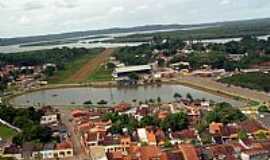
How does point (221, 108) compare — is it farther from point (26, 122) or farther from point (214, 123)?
point (26, 122)

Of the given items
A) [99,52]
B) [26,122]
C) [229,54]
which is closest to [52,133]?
[26,122]

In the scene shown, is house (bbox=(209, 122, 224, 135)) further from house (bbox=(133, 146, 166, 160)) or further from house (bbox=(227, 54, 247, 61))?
house (bbox=(227, 54, 247, 61))

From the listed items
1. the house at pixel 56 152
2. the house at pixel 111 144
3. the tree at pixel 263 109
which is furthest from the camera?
the tree at pixel 263 109

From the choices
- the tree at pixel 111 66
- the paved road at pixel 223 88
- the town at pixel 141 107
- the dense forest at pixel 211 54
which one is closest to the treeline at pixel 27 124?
the town at pixel 141 107

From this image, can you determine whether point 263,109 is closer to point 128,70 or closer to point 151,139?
point 151,139

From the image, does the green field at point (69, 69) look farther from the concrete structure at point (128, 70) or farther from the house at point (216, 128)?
the house at point (216, 128)

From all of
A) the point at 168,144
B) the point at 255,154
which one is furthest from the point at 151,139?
the point at 255,154
